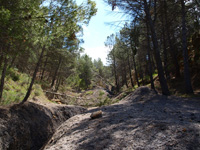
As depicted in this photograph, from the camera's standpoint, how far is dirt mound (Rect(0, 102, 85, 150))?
407 cm

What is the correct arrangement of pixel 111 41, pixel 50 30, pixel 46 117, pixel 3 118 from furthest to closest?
pixel 111 41, pixel 46 117, pixel 50 30, pixel 3 118

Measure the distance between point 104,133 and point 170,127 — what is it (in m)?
1.36

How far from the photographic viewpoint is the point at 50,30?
5.08 m

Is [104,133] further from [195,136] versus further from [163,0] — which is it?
[163,0]

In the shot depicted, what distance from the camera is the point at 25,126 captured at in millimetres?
4809

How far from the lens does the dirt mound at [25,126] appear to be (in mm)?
4070

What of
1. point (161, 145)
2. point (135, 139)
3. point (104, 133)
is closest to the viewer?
point (161, 145)

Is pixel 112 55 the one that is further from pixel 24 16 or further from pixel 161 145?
pixel 161 145

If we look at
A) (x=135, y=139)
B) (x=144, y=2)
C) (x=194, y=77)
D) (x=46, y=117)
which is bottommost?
(x=46, y=117)

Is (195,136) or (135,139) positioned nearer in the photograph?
(195,136)

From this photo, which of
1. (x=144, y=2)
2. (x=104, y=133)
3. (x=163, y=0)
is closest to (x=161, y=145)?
(x=104, y=133)

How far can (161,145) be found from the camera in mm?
2086

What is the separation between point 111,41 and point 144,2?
62.7 ft

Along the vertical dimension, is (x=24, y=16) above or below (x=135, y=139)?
above
